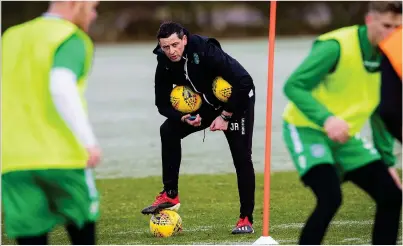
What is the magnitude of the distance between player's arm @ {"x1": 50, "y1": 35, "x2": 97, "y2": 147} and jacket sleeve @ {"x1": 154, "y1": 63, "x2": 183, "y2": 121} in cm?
320

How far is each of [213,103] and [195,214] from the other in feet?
4.97

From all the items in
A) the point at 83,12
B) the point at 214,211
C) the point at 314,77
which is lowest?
the point at 214,211

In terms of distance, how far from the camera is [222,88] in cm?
869

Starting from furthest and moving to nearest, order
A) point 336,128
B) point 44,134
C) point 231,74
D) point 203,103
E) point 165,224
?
1. point 203,103
2. point 165,224
3. point 231,74
4. point 336,128
5. point 44,134

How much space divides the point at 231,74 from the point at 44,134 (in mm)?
3153

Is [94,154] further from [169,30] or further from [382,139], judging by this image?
[169,30]

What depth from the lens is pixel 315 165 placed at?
20.0ft

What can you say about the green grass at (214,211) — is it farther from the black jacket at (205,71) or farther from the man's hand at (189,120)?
the black jacket at (205,71)

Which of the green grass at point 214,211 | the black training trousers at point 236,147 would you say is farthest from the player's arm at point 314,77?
the black training trousers at point 236,147

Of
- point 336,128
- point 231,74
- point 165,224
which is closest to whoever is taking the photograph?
point 336,128

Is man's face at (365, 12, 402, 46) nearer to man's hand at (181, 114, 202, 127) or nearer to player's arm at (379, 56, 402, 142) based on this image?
player's arm at (379, 56, 402, 142)

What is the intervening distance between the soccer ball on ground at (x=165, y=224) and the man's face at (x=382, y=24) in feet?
10.3

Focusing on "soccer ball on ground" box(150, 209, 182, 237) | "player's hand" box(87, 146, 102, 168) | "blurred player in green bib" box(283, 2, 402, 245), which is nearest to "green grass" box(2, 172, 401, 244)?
"soccer ball on ground" box(150, 209, 182, 237)

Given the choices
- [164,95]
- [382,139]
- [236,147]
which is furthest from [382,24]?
[164,95]
